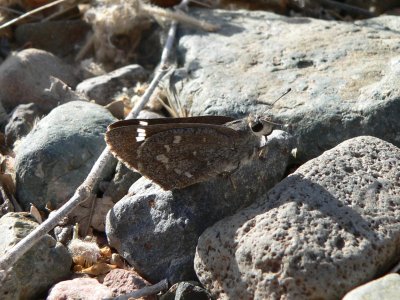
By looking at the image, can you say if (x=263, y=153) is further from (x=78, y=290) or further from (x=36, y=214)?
(x=36, y=214)

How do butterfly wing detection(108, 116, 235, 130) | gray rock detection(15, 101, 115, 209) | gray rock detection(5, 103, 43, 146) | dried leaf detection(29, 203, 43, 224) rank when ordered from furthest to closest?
1. gray rock detection(5, 103, 43, 146)
2. gray rock detection(15, 101, 115, 209)
3. dried leaf detection(29, 203, 43, 224)
4. butterfly wing detection(108, 116, 235, 130)

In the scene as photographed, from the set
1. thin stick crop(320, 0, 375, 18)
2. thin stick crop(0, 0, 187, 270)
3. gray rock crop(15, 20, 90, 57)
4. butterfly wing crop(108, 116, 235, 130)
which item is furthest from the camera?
gray rock crop(15, 20, 90, 57)

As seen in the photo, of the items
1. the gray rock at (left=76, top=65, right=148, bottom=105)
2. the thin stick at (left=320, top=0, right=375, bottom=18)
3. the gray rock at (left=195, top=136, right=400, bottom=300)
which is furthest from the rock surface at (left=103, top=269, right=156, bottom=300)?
the thin stick at (left=320, top=0, right=375, bottom=18)

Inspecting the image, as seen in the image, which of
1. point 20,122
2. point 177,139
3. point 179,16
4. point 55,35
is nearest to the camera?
point 177,139

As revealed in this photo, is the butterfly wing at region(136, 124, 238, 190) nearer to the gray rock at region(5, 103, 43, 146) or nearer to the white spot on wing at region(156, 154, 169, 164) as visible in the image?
the white spot on wing at region(156, 154, 169, 164)

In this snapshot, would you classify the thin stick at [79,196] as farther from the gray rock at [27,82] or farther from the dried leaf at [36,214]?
the gray rock at [27,82]

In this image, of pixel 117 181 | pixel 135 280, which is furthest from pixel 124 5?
pixel 135 280

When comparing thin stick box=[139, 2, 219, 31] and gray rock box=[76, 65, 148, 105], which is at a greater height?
thin stick box=[139, 2, 219, 31]

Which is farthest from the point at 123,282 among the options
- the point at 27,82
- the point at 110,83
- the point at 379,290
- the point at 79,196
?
the point at 27,82
